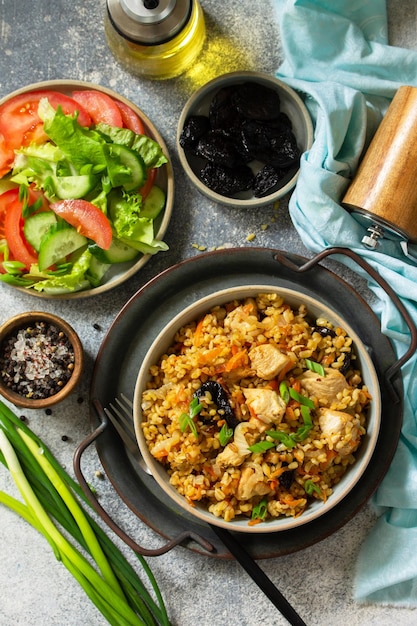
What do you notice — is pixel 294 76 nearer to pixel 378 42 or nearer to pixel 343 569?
pixel 378 42

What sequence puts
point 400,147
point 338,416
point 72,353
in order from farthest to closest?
1. point 72,353
2. point 400,147
3. point 338,416

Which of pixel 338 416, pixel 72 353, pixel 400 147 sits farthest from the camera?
pixel 72 353

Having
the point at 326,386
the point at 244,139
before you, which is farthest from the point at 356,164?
the point at 326,386

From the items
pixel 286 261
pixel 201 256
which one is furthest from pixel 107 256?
pixel 286 261

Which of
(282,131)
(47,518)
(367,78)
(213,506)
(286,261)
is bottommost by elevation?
(47,518)

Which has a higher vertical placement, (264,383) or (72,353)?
(264,383)

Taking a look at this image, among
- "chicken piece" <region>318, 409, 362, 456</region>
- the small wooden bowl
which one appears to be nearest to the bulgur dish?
"chicken piece" <region>318, 409, 362, 456</region>

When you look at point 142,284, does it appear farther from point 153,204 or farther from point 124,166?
point 124,166
